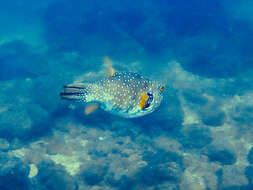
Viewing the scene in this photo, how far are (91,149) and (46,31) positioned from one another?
26030 mm

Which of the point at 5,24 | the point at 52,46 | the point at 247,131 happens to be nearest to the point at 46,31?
the point at 52,46

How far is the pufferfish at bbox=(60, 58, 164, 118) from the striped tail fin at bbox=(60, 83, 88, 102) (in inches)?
14.0

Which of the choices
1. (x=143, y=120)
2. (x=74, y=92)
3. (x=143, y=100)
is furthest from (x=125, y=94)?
(x=143, y=120)

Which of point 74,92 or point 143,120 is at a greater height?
point 143,120

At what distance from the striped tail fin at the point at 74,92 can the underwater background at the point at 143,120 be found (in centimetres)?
368

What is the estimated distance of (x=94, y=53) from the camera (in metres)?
20.6

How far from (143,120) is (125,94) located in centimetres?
538

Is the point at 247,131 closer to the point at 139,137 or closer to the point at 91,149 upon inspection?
the point at 139,137

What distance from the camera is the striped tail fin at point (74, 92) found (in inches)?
150

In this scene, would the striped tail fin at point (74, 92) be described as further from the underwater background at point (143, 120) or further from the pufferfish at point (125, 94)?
the underwater background at point (143, 120)

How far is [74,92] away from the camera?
3900 millimetres

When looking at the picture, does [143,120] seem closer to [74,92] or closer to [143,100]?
[143,100]

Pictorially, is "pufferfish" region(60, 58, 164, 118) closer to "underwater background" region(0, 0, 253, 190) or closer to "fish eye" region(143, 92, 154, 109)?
"fish eye" region(143, 92, 154, 109)

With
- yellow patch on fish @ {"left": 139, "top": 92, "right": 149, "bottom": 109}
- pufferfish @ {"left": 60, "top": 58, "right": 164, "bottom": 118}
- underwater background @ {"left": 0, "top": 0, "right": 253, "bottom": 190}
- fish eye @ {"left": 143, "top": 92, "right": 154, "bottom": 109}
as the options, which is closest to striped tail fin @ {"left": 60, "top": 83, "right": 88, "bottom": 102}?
pufferfish @ {"left": 60, "top": 58, "right": 164, "bottom": 118}
